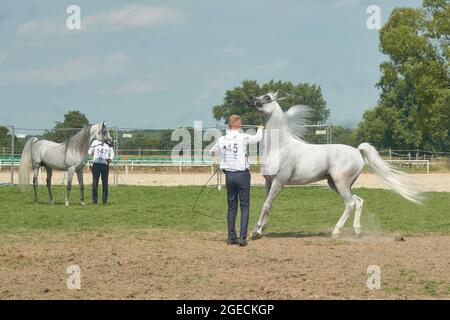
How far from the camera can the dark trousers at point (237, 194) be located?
1159 centimetres

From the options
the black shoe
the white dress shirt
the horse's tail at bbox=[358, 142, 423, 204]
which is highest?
the white dress shirt

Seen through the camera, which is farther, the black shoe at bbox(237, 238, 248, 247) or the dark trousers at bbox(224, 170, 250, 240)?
the dark trousers at bbox(224, 170, 250, 240)

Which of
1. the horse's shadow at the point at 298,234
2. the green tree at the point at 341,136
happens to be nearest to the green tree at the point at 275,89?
the green tree at the point at 341,136

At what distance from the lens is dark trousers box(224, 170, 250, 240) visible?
456 inches

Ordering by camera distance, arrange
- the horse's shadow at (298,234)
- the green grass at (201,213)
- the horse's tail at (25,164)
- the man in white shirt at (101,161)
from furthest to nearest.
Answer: the horse's tail at (25,164) → the man in white shirt at (101,161) → the green grass at (201,213) → the horse's shadow at (298,234)

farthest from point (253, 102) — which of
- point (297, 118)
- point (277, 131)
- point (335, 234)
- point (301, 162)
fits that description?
point (335, 234)

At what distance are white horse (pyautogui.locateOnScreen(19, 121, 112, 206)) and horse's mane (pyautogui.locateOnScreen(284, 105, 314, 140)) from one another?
27.9 feet

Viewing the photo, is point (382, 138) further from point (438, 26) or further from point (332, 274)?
point (332, 274)

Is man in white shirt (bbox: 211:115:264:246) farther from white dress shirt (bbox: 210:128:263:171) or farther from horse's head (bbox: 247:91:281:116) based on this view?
horse's head (bbox: 247:91:281:116)

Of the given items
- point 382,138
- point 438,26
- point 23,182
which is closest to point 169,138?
point 23,182

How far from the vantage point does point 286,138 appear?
1299 cm

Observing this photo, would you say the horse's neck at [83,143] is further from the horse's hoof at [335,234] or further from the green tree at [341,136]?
the green tree at [341,136]

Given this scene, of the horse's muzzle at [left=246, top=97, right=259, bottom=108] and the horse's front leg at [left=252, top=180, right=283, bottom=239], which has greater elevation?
the horse's muzzle at [left=246, top=97, right=259, bottom=108]

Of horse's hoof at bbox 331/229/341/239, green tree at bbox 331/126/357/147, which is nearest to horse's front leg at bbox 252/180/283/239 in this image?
horse's hoof at bbox 331/229/341/239
